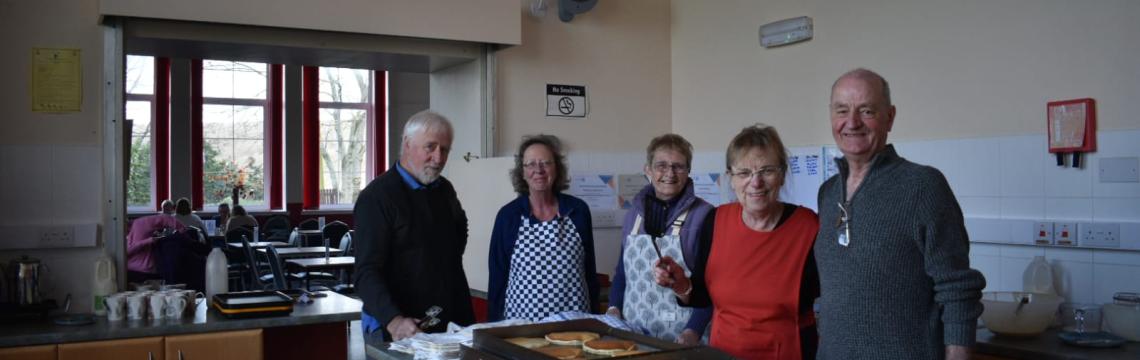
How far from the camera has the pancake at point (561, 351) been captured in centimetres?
211

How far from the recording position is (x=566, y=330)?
2.42 m

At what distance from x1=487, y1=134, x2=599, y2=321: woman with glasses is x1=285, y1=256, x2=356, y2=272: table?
4.35 m

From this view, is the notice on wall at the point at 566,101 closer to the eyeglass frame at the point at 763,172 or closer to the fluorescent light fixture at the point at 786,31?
the fluorescent light fixture at the point at 786,31

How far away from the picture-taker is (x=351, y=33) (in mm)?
4250

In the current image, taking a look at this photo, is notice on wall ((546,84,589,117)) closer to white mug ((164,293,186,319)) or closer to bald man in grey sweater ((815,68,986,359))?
white mug ((164,293,186,319))

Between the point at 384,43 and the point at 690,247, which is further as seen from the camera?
the point at 384,43

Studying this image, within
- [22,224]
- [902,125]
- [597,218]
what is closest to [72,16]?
[22,224]

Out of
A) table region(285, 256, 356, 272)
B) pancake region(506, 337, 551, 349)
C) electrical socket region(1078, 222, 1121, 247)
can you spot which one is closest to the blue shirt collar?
pancake region(506, 337, 551, 349)

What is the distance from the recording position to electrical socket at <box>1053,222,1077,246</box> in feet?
10.7

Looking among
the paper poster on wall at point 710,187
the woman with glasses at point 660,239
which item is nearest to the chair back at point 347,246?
the paper poster on wall at point 710,187

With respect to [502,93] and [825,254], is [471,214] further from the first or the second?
[825,254]

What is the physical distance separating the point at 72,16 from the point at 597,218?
2557mm

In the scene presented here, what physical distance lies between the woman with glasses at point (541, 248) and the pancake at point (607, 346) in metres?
1.04

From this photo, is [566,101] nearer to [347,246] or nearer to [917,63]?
[917,63]
